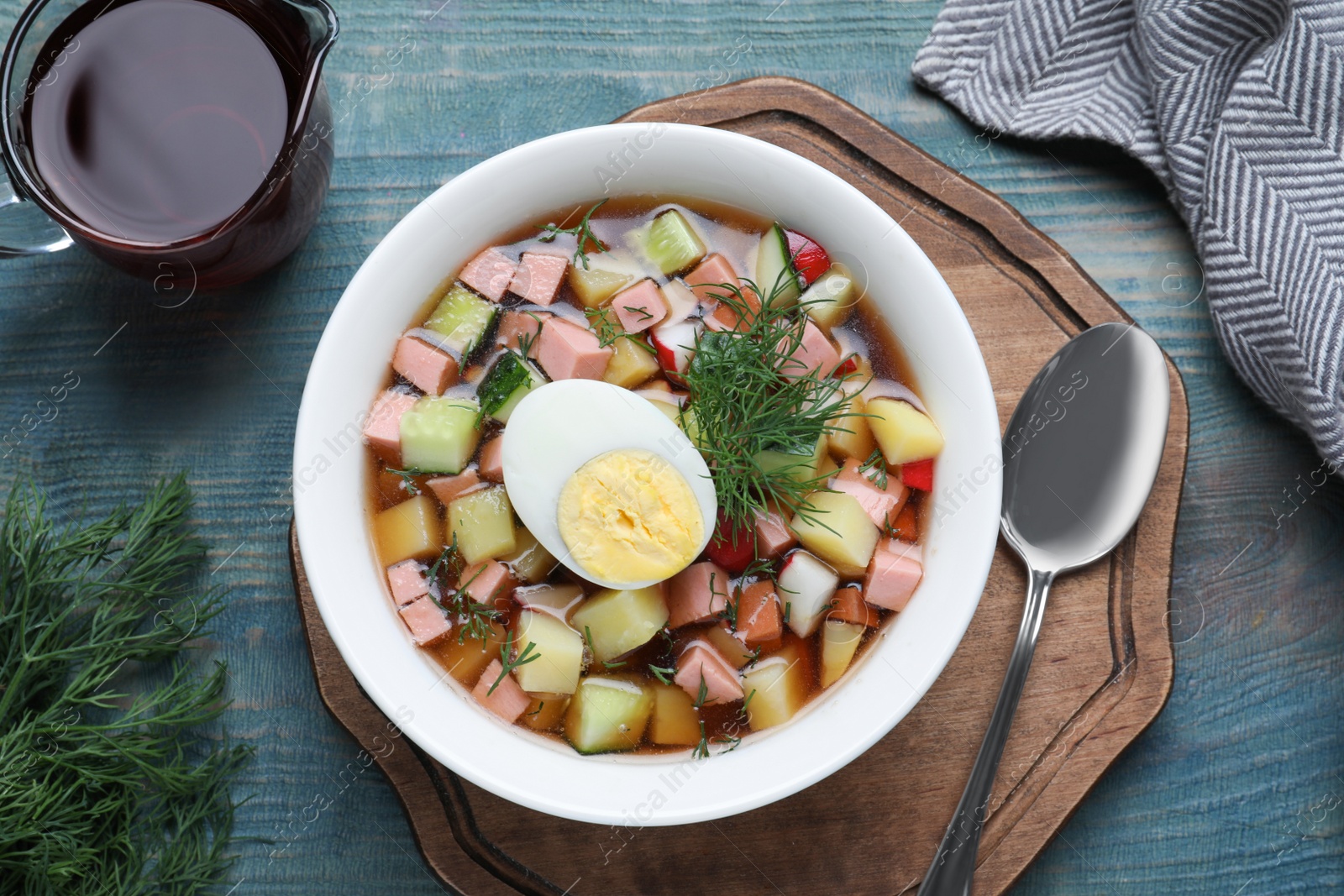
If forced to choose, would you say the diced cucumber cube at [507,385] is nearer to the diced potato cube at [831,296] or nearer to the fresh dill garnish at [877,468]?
the diced potato cube at [831,296]

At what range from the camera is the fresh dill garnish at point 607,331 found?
2.16 meters

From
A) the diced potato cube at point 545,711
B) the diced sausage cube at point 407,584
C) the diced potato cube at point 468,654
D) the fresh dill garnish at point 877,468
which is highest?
the fresh dill garnish at point 877,468

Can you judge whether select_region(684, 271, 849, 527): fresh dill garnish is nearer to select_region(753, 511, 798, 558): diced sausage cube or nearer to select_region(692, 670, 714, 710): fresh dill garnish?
select_region(753, 511, 798, 558): diced sausage cube

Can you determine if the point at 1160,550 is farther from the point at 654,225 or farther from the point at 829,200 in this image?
the point at 654,225

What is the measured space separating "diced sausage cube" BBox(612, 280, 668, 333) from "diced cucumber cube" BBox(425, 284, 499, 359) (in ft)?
1.05

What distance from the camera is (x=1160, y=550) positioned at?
2.39 meters

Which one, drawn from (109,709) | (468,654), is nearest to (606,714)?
(468,654)

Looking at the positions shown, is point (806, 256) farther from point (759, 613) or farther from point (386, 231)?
point (386, 231)

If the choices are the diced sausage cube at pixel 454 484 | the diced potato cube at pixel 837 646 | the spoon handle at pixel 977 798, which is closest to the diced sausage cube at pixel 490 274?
the diced sausage cube at pixel 454 484

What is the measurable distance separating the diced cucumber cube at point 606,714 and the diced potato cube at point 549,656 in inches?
1.8

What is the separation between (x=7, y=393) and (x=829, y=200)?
220cm

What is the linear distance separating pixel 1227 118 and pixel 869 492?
1.39 meters

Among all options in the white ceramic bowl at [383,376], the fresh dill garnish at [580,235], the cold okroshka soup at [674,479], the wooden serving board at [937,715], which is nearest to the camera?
the white ceramic bowl at [383,376]

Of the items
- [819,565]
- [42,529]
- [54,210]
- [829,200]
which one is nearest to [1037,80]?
[829,200]
